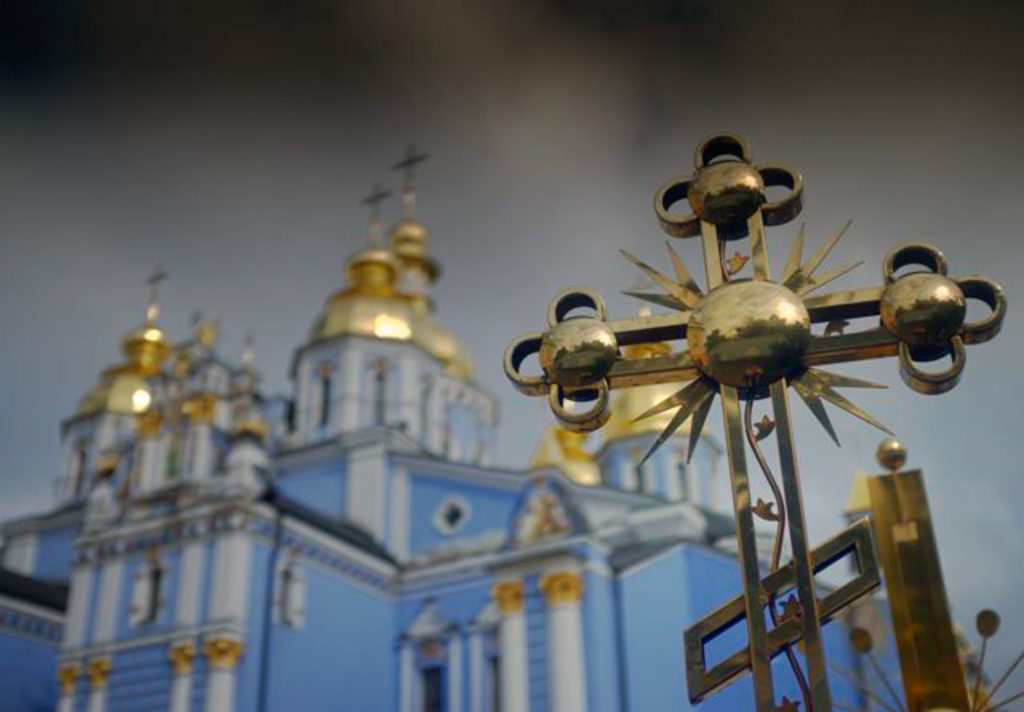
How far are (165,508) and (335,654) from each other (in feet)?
12.2

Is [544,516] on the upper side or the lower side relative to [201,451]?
lower

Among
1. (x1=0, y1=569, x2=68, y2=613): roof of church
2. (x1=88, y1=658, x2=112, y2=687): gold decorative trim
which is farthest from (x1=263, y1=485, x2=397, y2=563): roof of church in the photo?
(x1=0, y1=569, x2=68, y2=613): roof of church

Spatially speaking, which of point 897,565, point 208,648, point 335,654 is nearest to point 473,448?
point 335,654

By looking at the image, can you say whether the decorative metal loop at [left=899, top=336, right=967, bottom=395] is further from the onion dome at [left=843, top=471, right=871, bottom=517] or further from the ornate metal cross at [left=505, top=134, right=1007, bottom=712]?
the onion dome at [left=843, top=471, right=871, bottom=517]

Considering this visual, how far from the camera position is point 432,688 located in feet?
59.6

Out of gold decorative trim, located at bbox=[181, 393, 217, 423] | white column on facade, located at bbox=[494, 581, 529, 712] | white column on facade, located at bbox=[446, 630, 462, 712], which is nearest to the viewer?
white column on facade, located at bbox=[494, 581, 529, 712]

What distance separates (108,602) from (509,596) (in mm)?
6636

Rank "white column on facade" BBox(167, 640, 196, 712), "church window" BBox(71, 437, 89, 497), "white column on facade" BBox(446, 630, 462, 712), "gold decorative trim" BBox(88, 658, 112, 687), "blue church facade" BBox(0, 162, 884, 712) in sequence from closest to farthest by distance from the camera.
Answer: "white column on facade" BBox(167, 640, 196, 712)
"blue church facade" BBox(0, 162, 884, 712)
"gold decorative trim" BBox(88, 658, 112, 687)
"white column on facade" BBox(446, 630, 462, 712)
"church window" BBox(71, 437, 89, 497)

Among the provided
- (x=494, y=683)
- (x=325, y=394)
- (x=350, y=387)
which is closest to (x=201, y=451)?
(x=325, y=394)

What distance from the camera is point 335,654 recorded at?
58.2 feet

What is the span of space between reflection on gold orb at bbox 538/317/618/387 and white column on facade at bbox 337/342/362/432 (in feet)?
66.3

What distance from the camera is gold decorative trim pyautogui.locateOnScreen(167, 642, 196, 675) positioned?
16.2 m

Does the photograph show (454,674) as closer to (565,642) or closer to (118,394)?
(565,642)

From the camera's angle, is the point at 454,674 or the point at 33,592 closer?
the point at 454,674
